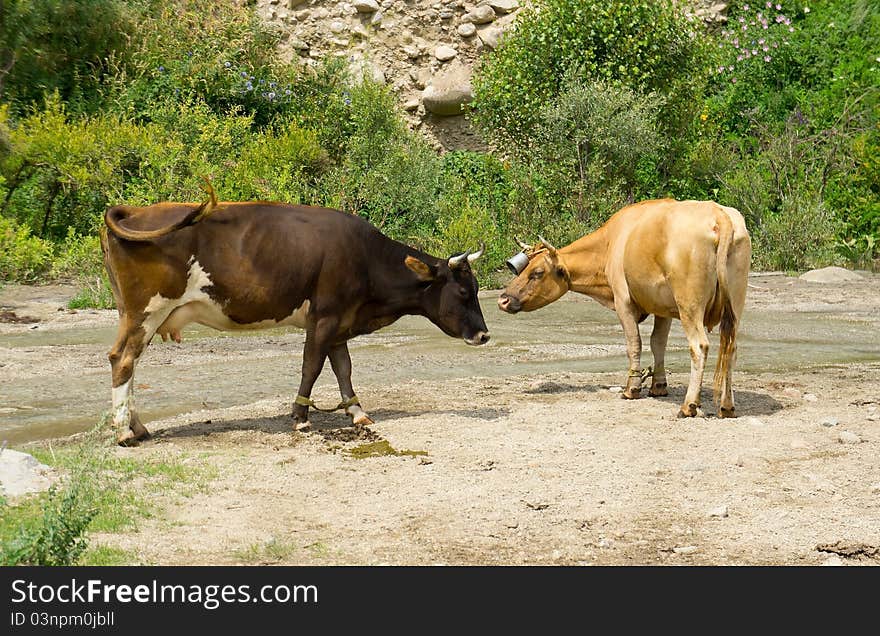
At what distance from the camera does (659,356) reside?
10688mm

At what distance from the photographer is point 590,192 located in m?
22.3

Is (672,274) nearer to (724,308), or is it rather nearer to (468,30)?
(724,308)

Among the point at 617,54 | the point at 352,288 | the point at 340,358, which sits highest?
the point at 617,54

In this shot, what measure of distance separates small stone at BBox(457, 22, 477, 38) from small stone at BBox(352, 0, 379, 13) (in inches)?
92.2

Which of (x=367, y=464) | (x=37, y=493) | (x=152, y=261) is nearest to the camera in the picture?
(x=37, y=493)

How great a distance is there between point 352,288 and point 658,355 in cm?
301

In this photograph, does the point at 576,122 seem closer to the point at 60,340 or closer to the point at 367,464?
the point at 60,340

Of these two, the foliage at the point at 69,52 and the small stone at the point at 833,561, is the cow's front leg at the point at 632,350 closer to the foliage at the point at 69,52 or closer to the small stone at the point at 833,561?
the small stone at the point at 833,561

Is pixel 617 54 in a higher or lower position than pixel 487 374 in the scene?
higher

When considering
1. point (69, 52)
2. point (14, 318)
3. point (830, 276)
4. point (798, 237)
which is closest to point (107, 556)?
point (14, 318)

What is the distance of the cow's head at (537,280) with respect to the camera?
37.6 ft

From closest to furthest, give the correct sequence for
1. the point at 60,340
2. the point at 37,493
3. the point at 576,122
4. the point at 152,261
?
1. the point at 37,493
2. the point at 152,261
3. the point at 60,340
4. the point at 576,122

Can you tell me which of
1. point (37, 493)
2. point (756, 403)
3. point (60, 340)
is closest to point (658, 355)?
point (756, 403)

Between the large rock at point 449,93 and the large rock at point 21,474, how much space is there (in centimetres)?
2275
